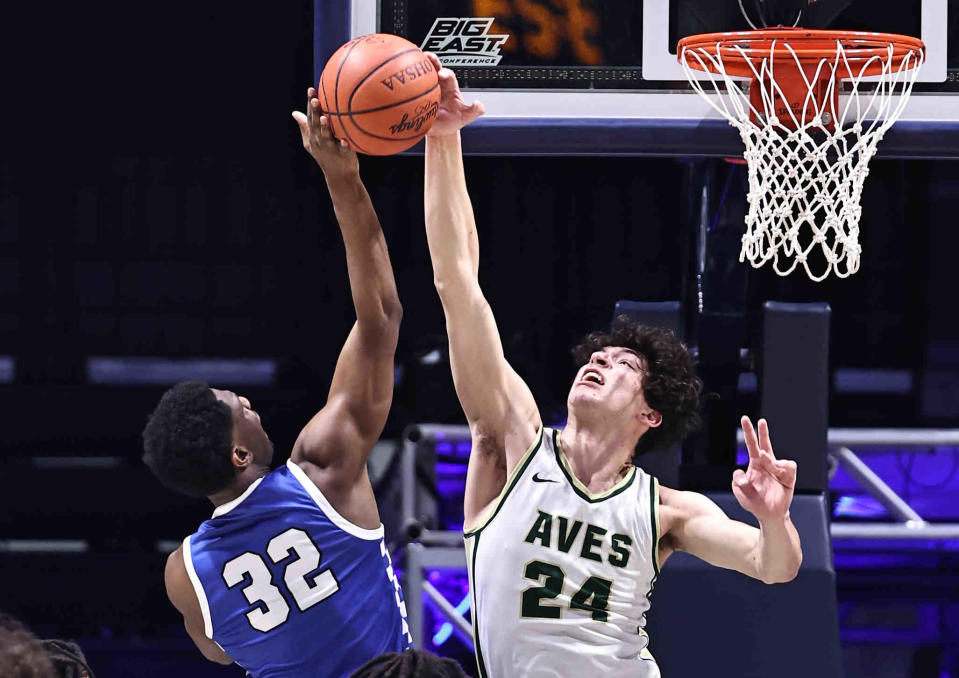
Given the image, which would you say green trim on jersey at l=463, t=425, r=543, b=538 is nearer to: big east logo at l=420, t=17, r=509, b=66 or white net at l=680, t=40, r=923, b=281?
white net at l=680, t=40, r=923, b=281

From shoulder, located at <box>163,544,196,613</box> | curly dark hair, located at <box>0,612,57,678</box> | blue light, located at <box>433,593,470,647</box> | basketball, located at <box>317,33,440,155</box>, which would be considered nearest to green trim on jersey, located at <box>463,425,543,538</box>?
shoulder, located at <box>163,544,196,613</box>

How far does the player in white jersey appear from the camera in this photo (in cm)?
277

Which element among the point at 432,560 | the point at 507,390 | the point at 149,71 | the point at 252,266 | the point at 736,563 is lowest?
the point at 432,560

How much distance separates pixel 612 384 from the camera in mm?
3053

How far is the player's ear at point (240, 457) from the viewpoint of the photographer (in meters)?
2.89

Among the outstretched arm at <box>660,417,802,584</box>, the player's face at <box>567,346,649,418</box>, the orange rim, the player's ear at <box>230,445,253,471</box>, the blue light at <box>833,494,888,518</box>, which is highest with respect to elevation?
the orange rim

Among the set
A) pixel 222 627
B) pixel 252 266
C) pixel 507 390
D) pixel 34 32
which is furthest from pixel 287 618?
pixel 34 32

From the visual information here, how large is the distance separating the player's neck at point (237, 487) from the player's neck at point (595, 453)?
0.74 meters

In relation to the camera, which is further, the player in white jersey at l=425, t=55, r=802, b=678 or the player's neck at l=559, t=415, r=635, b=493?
the player's neck at l=559, t=415, r=635, b=493

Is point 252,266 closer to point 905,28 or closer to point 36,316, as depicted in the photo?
point 36,316

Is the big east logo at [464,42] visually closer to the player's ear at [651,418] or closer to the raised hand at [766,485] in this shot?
the player's ear at [651,418]

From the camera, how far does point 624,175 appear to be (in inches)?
262

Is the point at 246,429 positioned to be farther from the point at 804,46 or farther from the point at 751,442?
the point at 804,46

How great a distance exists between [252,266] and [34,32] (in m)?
1.67
